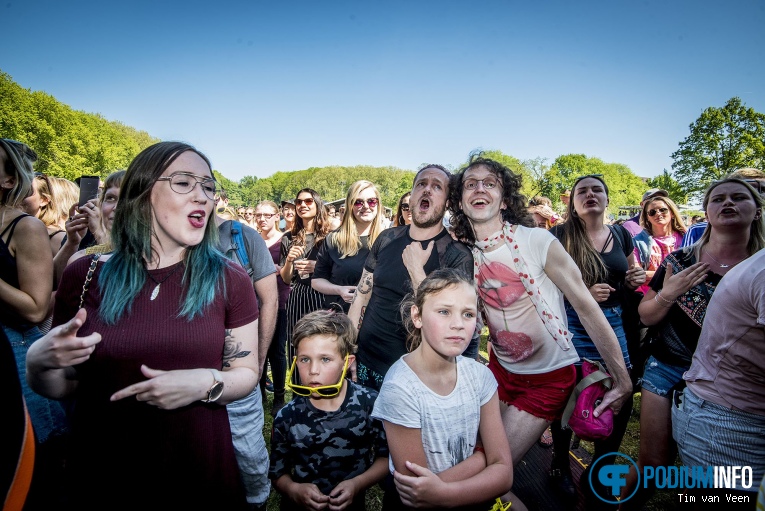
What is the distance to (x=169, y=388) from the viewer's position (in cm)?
126

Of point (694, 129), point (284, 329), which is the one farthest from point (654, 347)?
point (694, 129)

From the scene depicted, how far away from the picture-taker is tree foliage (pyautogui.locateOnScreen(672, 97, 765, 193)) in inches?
998

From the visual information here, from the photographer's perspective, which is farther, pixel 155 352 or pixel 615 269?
pixel 615 269

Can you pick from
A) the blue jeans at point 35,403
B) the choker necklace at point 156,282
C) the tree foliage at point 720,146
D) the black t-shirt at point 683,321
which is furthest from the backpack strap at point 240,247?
the tree foliage at point 720,146

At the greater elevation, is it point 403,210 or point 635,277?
→ point 403,210

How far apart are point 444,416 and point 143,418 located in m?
1.35

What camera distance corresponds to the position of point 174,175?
1.63 metres

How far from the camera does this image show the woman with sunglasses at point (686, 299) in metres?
2.27

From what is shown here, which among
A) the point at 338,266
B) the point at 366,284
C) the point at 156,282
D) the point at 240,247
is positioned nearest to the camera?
the point at 156,282

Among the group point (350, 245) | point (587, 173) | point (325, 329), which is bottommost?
point (325, 329)

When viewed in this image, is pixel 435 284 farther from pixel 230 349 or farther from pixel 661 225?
pixel 661 225

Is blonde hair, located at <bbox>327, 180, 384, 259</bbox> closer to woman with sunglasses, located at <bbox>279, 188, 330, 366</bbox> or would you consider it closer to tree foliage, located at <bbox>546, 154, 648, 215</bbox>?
woman with sunglasses, located at <bbox>279, 188, 330, 366</bbox>

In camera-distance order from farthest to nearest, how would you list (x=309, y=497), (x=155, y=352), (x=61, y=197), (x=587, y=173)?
(x=587, y=173) → (x=61, y=197) → (x=309, y=497) → (x=155, y=352)

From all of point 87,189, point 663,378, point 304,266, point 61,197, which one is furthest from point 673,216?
point 61,197
